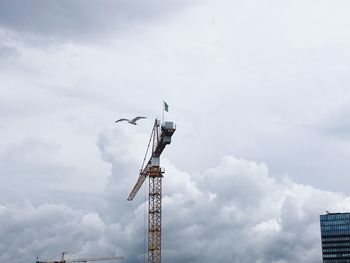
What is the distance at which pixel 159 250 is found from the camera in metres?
158

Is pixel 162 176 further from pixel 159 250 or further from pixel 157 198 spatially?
pixel 159 250

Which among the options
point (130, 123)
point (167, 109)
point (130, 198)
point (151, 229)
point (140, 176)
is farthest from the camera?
point (130, 198)

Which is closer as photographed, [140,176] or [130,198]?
[140,176]

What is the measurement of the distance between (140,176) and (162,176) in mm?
13451

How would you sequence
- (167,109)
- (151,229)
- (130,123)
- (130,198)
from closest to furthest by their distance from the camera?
(130,123)
(167,109)
(151,229)
(130,198)

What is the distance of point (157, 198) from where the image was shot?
164m

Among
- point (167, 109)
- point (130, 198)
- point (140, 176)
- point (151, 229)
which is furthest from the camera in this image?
point (130, 198)

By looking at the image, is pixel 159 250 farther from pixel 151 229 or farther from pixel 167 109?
pixel 167 109

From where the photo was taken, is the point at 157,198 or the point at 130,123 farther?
the point at 157,198

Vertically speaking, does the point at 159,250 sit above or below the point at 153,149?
below

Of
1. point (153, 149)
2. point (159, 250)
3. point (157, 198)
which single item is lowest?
point (159, 250)

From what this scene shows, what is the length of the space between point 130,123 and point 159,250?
A: 62.7 m

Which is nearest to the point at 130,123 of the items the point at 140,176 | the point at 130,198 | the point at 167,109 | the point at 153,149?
the point at 167,109

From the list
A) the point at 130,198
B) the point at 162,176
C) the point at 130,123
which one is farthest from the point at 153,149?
the point at 130,123
